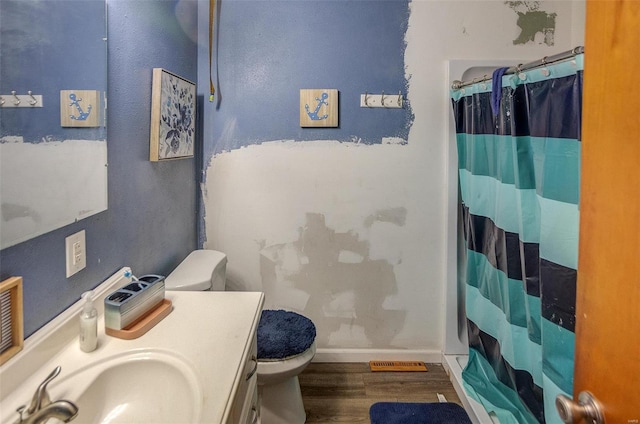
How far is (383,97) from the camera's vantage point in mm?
2453

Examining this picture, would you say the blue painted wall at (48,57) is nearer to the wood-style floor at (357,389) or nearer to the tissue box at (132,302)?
the tissue box at (132,302)

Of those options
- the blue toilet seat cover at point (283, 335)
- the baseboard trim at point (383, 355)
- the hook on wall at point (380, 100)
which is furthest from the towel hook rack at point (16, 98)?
the baseboard trim at point (383, 355)

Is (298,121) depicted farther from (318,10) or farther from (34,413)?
(34,413)

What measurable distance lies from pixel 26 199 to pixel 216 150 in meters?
1.48

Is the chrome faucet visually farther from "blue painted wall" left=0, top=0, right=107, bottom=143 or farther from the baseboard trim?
the baseboard trim

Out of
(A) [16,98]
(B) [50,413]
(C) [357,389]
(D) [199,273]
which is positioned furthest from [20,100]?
(C) [357,389]

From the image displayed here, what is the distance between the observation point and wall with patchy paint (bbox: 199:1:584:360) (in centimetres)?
243

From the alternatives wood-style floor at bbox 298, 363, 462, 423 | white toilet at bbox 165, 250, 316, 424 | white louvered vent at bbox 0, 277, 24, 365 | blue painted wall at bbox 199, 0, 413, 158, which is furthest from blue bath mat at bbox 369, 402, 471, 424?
white louvered vent at bbox 0, 277, 24, 365

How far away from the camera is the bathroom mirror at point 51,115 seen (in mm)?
1010

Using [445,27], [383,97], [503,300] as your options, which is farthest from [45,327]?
[445,27]

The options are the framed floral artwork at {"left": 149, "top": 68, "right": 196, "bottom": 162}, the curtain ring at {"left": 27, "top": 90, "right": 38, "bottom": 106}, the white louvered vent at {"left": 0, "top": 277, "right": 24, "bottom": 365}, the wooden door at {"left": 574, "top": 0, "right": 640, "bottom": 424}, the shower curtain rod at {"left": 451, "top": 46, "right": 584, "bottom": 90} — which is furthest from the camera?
the framed floral artwork at {"left": 149, "top": 68, "right": 196, "bottom": 162}

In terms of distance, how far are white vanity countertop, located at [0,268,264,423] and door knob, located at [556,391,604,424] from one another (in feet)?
2.10

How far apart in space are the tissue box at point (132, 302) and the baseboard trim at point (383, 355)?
4.68 ft

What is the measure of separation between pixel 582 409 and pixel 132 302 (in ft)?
3.69
